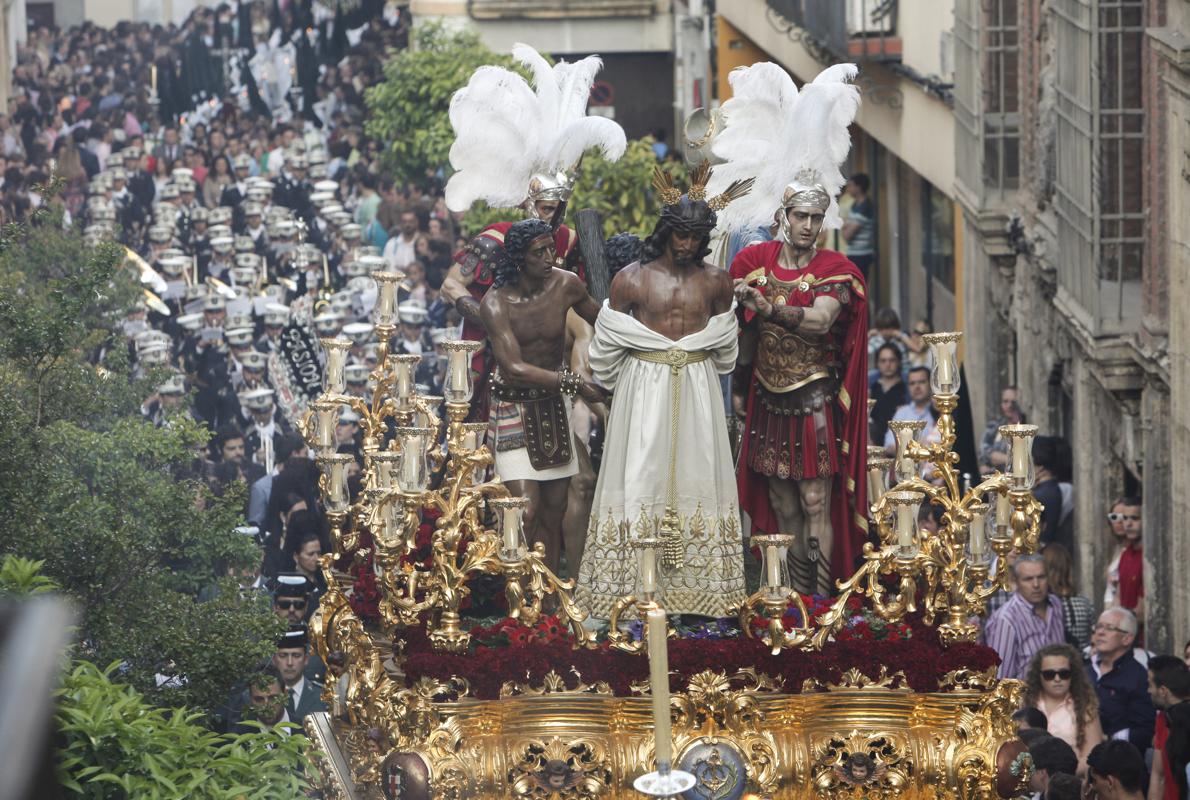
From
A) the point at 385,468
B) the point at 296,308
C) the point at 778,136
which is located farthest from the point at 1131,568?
the point at 296,308

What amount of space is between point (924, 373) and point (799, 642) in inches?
264

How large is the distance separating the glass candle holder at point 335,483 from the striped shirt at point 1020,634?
334 cm

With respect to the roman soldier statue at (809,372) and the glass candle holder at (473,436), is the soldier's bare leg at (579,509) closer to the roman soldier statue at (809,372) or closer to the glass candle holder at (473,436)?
the glass candle holder at (473,436)

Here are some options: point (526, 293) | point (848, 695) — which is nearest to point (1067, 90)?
point (526, 293)

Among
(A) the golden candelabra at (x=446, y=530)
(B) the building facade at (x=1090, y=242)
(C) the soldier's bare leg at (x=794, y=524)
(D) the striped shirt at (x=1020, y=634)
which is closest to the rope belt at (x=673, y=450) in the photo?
(A) the golden candelabra at (x=446, y=530)

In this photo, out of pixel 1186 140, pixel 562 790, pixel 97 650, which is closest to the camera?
pixel 562 790

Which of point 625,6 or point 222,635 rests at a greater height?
point 625,6

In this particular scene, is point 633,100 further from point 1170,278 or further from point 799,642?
point 799,642

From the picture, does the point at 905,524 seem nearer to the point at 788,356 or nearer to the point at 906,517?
the point at 906,517

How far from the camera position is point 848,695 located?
8.61 m

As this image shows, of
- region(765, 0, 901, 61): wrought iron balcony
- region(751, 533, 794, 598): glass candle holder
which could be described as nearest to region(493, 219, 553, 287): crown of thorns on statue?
region(751, 533, 794, 598): glass candle holder

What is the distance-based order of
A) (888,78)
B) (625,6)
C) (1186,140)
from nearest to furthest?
(1186,140) < (888,78) < (625,6)

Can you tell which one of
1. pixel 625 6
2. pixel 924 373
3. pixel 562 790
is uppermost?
pixel 625 6

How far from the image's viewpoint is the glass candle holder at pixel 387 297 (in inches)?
412
